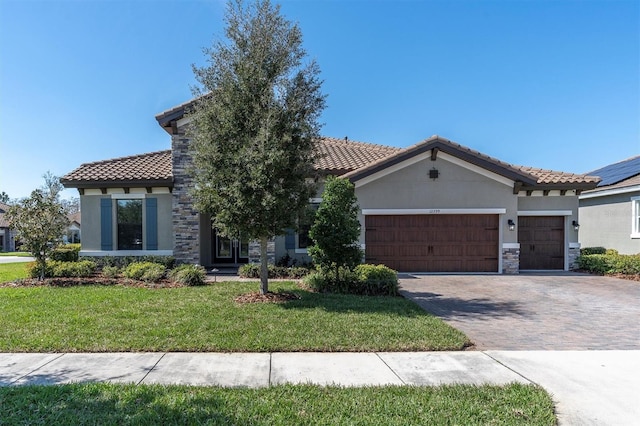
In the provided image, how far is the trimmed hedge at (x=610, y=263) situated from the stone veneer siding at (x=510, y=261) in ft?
10.2

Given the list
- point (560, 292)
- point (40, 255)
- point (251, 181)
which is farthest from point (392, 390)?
point (40, 255)

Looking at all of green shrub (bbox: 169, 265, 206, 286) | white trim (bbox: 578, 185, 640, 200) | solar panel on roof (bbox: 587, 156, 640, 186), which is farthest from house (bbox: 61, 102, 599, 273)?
solar panel on roof (bbox: 587, 156, 640, 186)

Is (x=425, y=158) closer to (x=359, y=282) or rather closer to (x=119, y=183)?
(x=359, y=282)

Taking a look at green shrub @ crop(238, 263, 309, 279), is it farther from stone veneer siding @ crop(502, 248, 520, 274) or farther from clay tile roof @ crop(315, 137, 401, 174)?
Answer: stone veneer siding @ crop(502, 248, 520, 274)

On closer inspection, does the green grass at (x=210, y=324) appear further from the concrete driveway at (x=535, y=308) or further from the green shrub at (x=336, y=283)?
the concrete driveway at (x=535, y=308)

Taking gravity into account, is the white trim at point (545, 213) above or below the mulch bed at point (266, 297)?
above

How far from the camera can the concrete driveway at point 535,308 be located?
20.7ft

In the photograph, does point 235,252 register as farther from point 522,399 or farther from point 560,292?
point 522,399

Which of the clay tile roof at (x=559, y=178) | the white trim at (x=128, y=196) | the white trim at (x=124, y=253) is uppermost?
the clay tile roof at (x=559, y=178)

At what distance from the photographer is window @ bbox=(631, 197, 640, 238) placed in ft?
52.4

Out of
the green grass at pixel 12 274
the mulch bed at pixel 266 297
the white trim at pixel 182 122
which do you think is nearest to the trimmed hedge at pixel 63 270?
the green grass at pixel 12 274

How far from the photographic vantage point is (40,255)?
38.3 feet

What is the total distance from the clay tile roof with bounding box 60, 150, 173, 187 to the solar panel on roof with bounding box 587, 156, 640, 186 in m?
21.3

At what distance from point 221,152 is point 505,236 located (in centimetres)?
1125
